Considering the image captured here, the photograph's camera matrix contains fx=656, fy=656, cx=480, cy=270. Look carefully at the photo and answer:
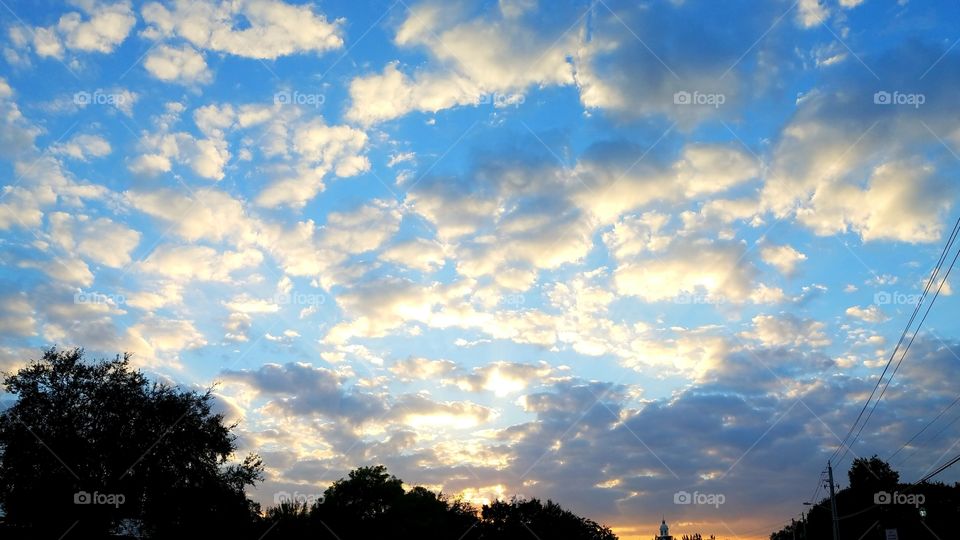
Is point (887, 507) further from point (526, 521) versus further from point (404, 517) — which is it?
point (404, 517)

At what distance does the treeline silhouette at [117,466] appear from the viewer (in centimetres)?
4116

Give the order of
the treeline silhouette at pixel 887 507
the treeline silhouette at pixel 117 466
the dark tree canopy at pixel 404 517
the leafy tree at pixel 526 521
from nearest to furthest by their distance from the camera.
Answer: the treeline silhouette at pixel 117 466 < the dark tree canopy at pixel 404 517 < the treeline silhouette at pixel 887 507 < the leafy tree at pixel 526 521

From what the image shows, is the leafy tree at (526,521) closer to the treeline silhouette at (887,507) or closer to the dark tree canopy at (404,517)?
the dark tree canopy at (404,517)

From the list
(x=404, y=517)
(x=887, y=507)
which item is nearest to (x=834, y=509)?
(x=404, y=517)

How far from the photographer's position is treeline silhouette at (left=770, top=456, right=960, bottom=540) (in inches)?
3976

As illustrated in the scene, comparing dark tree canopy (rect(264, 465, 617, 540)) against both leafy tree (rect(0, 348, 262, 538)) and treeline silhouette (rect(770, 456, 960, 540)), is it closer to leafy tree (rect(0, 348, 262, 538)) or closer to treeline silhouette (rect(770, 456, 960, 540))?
leafy tree (rect(0, 348, 262, 538))

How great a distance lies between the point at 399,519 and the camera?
88.8m

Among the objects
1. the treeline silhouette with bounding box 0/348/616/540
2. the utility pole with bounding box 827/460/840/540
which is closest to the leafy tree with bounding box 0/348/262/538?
the treeline silhouette with bounding box 0/348/616/540

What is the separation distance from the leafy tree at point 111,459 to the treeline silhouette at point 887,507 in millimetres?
86720

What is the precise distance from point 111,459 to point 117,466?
63 cm

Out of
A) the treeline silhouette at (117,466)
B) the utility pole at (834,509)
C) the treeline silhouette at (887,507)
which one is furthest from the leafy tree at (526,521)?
A: the treeline silhouette at (117,466)

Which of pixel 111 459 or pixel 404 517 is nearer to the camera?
pixel 111 459

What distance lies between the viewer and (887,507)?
115812mm

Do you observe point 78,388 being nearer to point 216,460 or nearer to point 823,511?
point 216,460
